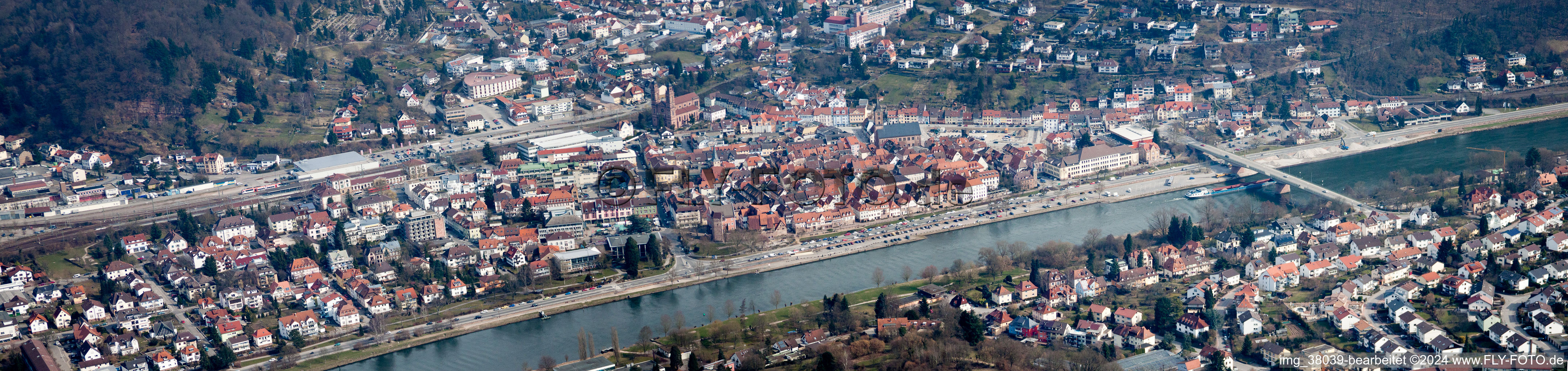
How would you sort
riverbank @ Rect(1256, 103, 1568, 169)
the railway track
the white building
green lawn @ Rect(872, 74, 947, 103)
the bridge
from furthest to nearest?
the white building < green lawn @ Rect(872, 74, 947, 103) < riverbank @ Rect(1256, 103, 1568, 169) < the bridge < the railway track

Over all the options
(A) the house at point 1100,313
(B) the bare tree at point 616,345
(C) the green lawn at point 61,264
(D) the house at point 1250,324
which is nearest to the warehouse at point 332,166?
(C) the green lawn at point 61,264

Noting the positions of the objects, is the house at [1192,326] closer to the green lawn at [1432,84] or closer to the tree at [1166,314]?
the tree at [1166,314]

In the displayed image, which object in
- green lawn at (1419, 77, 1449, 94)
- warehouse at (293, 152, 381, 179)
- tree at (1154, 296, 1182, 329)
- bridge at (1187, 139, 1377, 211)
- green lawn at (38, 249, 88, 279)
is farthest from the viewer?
green lawn at (1419, 77, 1449, 94)

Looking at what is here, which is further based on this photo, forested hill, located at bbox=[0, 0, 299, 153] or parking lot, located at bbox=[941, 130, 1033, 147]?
forested hill, located at bbox=[0, 0, 299, 153]

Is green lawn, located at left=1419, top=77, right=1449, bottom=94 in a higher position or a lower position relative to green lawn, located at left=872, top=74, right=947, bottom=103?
lower

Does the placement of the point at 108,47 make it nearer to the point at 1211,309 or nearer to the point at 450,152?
the point at 450,152

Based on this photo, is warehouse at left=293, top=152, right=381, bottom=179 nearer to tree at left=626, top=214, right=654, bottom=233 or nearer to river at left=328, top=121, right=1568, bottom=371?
tree at left=626, top=214, right=654, bottom=233

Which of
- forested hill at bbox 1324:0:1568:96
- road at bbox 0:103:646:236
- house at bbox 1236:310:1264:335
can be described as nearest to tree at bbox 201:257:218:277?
road at bbox 0:103:646:236

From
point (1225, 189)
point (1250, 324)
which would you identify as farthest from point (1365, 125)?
point (1250, 324)
